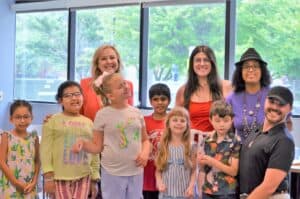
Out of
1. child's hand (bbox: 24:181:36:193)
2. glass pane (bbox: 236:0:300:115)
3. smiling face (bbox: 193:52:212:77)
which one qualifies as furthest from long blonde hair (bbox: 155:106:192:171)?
glass pane (bbox: 236:0:300:115)

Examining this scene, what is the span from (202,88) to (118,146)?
2.42 feet

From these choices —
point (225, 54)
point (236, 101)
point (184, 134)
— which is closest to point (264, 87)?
point (236, 101)

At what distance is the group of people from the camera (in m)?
2.38

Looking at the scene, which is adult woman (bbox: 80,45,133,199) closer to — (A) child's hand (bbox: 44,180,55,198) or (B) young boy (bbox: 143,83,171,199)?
(B) young boy (bbox: 143,83,171,199)

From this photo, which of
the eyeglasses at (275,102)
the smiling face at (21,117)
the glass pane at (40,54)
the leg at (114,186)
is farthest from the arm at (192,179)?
the glass pane at (40,54)

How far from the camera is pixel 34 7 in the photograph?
633 cm

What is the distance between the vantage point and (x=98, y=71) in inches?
114

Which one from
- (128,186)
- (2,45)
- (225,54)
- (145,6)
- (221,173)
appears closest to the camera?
(221,173)

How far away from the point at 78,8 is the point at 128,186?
4041 mm

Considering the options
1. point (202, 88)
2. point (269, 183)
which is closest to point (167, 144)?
point (202, 88)

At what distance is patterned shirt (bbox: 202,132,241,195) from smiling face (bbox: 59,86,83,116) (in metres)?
0.86

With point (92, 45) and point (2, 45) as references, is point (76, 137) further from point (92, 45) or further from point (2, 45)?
point (2, 45)

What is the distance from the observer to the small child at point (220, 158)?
2.28 meters

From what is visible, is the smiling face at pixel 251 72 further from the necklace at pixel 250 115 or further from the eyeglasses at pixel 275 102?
the eyeglasses at pixel 275 102
